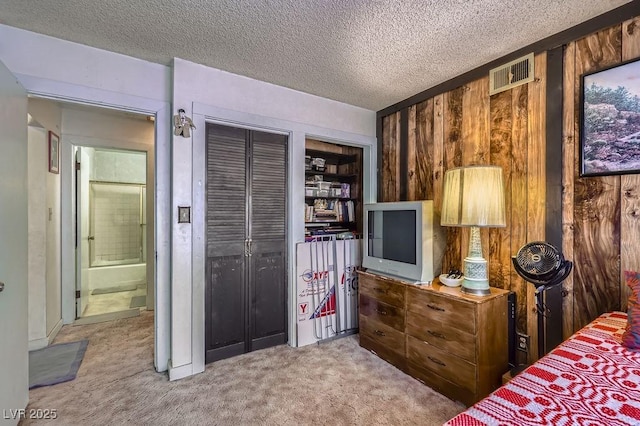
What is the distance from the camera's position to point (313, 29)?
1861 millimetres

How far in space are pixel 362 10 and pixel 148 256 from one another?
366 cm

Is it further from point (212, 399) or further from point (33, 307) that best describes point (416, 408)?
point (33, 307)

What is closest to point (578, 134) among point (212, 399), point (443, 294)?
point (443, 294)

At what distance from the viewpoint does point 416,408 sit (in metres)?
1.87

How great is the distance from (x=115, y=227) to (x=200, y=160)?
3988mm

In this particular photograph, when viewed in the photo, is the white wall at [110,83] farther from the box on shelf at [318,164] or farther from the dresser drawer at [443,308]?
the dresser drawer at [443,308]

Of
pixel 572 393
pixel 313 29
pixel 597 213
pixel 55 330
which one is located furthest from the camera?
pixel 55 330

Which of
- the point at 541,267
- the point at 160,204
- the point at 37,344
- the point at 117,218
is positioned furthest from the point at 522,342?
the point at 117,218

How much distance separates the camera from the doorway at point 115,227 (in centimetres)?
452

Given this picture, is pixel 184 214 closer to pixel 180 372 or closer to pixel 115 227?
pixel 180 372

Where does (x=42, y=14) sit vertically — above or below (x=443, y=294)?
above

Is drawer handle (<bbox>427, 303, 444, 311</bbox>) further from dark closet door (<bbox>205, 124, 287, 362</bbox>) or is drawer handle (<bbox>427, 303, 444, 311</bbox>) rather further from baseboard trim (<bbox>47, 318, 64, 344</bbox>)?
baseboard trim (<bbox>47, 318, 64, 344</bbox>)

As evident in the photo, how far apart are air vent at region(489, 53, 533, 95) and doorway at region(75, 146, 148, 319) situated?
4.67 metres

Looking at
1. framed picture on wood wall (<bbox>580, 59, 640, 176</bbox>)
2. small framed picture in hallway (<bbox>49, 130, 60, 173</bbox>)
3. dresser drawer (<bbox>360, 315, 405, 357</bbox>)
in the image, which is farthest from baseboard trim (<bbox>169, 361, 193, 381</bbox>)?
framed picture on wood wall (<bbox>580, 59, 640, 176</bbox>)
